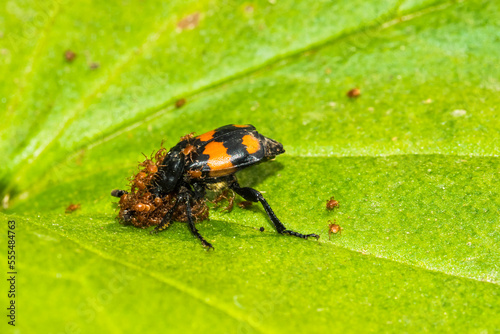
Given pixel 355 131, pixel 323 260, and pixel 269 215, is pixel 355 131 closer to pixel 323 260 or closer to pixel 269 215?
pixel 269 215

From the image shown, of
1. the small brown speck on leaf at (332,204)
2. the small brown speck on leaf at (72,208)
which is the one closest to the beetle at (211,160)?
the small brown speck on leaf at (72,208)

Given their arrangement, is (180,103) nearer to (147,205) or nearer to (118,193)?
(118,193)

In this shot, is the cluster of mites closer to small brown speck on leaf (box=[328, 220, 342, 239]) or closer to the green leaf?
the green leaf

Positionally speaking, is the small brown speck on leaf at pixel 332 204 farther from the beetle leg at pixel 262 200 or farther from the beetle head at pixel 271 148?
the beetle head at pixel 271 148

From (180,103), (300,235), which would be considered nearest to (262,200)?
(300,235)

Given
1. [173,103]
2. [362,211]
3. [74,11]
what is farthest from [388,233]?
[74,11]

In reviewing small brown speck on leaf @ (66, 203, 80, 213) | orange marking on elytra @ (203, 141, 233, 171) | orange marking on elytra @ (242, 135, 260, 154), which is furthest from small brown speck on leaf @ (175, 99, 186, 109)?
small brown speck on leaf @ (66, 203, 80, 213)
